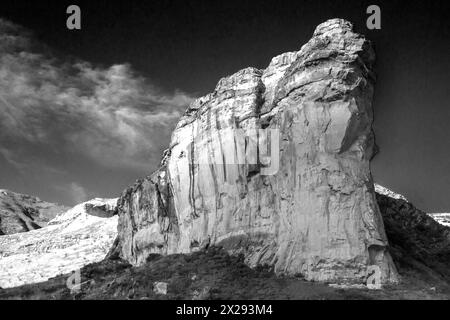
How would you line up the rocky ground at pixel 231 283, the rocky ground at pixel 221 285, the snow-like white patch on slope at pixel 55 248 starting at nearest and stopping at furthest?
the rocky ground at pixel 221 285
the rocky ground at pixel 231 283
the snow-like white patch on slope at pixel 55 248

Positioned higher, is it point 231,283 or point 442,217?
point 442,217

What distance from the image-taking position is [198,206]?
191 feet

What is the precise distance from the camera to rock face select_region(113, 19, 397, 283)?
4647 cm

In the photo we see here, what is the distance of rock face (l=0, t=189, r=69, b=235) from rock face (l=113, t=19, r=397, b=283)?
88559 mm

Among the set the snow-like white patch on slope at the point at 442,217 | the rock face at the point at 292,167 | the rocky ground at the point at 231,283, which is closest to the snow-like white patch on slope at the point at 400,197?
the snow-like white patch on slope at the point at 442,217

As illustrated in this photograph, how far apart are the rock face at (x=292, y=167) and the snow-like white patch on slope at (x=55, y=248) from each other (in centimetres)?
3294

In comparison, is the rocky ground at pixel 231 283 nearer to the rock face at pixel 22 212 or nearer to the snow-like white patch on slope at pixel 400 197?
the snow-like white patch on slope at pixel 400 197

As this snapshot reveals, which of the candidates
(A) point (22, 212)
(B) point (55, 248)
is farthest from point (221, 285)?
(A) point (22, 212)

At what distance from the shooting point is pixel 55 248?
324 ft

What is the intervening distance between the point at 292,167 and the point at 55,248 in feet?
209

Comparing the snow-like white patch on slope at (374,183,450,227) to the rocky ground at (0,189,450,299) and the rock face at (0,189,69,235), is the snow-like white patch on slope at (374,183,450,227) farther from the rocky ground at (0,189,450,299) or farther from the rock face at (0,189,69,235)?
the rock face at (0,189,69,235)

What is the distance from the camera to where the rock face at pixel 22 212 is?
138 m

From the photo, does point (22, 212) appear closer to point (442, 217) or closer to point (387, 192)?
point (387, 192)

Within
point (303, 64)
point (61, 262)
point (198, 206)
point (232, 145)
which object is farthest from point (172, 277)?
point (61, 262)
